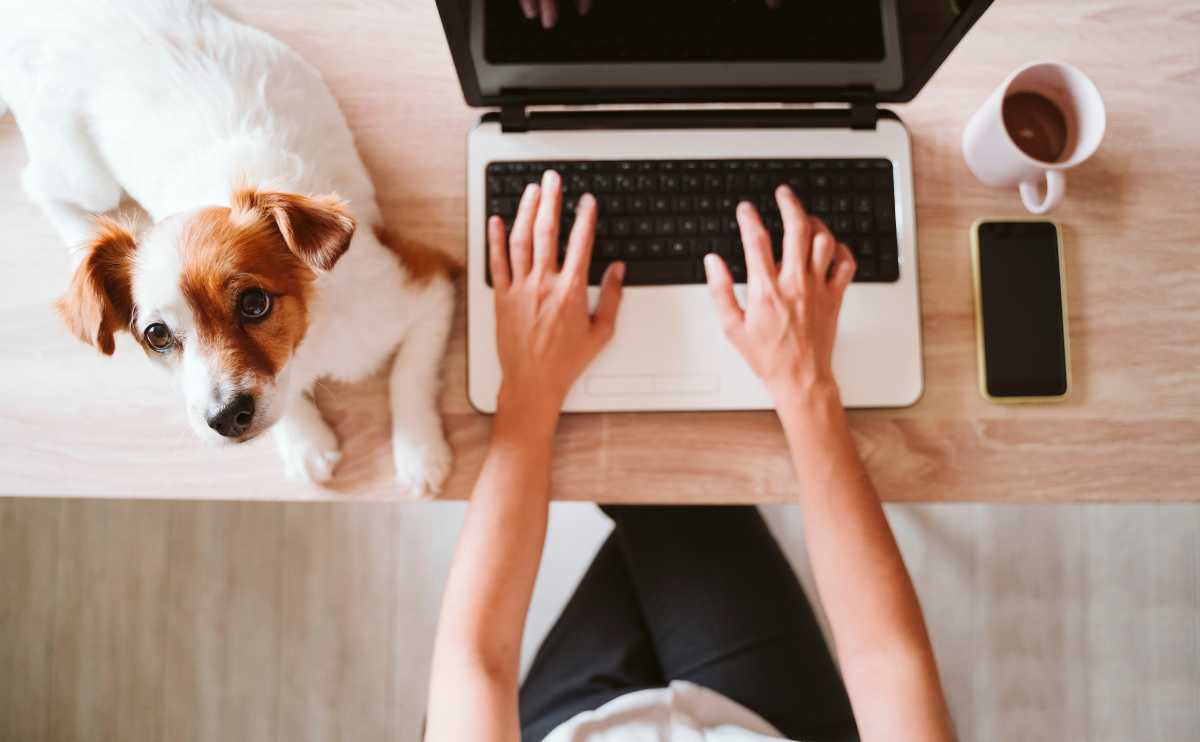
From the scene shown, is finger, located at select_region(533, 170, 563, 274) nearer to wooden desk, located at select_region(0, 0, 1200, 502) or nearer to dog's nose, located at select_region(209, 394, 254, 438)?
wooden desk, located at select_region(0, 0, 1200, 502)

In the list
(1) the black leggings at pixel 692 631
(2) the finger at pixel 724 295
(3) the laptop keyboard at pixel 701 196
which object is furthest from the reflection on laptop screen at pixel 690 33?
(1) the black leggings at pixel 692 631

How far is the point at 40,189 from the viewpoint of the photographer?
0.81 m

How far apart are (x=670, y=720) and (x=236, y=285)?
714 millimetres

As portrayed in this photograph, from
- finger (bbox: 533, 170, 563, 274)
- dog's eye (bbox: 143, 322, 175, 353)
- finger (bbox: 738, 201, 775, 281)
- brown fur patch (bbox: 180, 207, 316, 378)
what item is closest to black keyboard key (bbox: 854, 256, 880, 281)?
finger (bbox: 738, 201, 775, 281)

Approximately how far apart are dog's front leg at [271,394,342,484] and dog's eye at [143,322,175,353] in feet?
0.43

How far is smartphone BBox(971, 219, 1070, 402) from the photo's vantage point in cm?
79

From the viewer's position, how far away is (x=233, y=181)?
742mm

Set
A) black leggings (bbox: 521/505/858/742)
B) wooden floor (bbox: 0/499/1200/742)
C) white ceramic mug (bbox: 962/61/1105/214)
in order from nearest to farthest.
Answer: white ceramic mug (bbox: 962/61/1105/214)
black leggings (bbox: 521/505/858/742)
wooden floor (bbox: 0/499/1200/742)

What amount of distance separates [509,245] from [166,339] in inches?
14.2

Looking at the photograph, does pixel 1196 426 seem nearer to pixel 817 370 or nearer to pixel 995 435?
pixel 995 435

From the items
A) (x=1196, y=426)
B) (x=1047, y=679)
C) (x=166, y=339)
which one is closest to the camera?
(x=166, y=339)

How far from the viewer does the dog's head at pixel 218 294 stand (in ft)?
2.13

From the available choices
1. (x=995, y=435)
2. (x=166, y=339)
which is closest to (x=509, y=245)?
(x=166, y=339)

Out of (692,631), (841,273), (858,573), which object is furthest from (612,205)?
(692,631)
